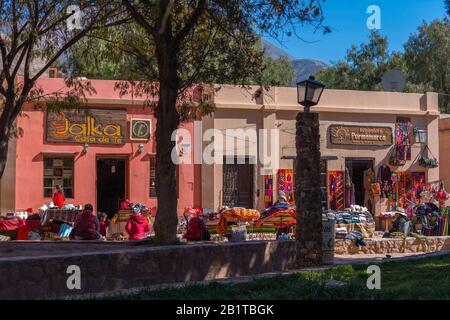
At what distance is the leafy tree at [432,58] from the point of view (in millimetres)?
38188

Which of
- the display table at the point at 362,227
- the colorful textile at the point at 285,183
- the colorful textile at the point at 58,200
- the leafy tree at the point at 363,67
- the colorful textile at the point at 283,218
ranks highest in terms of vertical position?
the leafy tree at the point at 363,67

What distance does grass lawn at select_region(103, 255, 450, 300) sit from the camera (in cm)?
706

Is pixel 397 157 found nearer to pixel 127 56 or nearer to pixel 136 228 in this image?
pixel 136 228

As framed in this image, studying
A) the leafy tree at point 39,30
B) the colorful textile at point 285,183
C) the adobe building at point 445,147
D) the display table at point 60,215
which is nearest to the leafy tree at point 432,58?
the adobe building at point 445,147

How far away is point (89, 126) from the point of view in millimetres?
21250

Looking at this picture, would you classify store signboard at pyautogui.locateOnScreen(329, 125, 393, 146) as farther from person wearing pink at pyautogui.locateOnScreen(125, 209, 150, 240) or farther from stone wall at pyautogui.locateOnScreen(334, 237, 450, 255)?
person wearing pink at pyautogui.locateOnScreen(125, 209, 150, 240)

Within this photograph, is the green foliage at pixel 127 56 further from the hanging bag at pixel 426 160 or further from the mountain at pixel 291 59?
the hanging bag at pixel 426 160

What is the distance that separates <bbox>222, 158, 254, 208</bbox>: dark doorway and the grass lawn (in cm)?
1229

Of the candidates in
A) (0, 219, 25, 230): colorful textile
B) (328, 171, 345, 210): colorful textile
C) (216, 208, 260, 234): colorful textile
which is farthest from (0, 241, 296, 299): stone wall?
(328, 171, 345, 210): colorful textile

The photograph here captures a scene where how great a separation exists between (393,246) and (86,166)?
9.83 m

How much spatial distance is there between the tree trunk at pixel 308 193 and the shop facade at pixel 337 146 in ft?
32.4

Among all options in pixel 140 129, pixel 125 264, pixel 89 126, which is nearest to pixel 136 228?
pixel 125 264

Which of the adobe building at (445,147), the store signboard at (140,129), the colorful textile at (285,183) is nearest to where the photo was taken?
the store signboard at (140,129)
